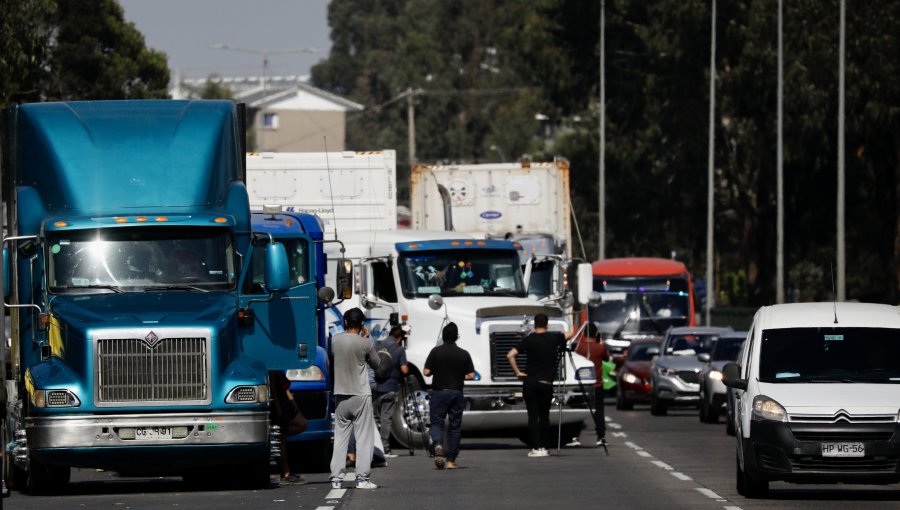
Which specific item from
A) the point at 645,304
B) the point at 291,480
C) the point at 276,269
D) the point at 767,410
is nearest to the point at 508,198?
the point at 645,304

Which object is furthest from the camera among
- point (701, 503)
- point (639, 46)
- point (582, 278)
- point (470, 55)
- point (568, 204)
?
point (470, 55)

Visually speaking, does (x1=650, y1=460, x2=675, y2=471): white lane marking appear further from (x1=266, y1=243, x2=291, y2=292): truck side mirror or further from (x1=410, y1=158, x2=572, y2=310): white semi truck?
(x1=410, y1=158, x2=572, y2=310): white semi truck

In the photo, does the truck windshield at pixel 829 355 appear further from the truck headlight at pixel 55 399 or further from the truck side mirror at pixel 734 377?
the truck headlight at pixel 55 399

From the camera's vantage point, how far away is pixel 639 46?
73188 millimetres

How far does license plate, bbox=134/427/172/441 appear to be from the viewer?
18.4 metres

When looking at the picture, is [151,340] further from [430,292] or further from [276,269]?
[430,292]

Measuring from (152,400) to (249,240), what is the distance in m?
2.06

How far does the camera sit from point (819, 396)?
17.6 m

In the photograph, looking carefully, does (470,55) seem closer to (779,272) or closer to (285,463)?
(779,272)

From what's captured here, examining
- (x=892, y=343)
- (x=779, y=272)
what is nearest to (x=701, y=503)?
(x=892, y=343)

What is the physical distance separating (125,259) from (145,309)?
71 cm

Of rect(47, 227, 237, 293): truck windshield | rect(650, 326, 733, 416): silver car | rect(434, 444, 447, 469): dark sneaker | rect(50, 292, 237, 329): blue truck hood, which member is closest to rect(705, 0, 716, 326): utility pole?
rect(650, 326, 733, 416): silver car

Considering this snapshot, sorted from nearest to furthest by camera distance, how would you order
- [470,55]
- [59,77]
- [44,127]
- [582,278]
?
1. [44,127]
2. [582,278]
3. [59,77]
4. [470,55]

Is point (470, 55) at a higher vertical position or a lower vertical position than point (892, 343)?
higher
